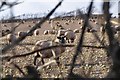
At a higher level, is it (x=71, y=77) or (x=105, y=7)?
(x=105, y=7)

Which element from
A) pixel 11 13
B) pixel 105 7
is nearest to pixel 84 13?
pixel 105 7

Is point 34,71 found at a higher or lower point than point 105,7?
lower

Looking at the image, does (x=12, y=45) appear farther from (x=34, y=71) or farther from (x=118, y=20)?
(x=118, y=20)

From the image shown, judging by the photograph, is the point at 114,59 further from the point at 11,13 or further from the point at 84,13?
the point at 11,13

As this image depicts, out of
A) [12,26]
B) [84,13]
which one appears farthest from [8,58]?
[84,13]

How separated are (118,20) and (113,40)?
0.06m

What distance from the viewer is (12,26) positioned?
2.06ft

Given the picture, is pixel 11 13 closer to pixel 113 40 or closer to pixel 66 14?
pixel 66 14

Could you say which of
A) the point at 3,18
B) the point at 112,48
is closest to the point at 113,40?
the point at 112,48

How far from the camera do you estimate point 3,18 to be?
65 centimetres

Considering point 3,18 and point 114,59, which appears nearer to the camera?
point 114,59

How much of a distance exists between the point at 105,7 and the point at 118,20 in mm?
86

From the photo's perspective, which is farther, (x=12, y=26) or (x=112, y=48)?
(x=12, y=26)

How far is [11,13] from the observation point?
62 centimetres
